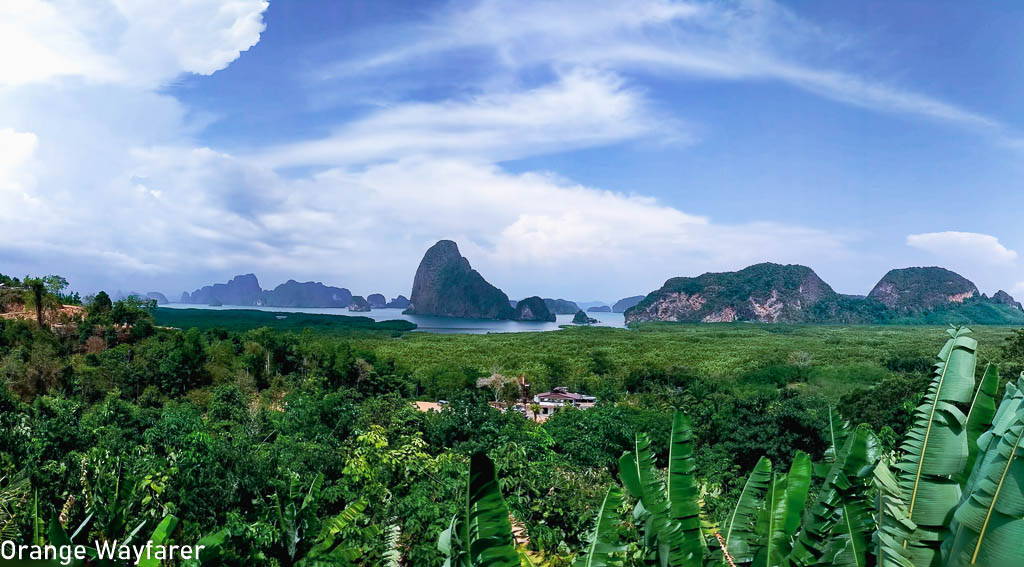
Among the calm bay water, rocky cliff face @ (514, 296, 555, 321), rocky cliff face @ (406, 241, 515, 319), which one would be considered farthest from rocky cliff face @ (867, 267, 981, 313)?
rocky cliff face @ (406, 241, 515, 319)

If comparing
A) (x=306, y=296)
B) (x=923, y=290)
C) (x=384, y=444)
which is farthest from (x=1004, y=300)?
(x=306, y=296)

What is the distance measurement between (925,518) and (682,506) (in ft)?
2.95

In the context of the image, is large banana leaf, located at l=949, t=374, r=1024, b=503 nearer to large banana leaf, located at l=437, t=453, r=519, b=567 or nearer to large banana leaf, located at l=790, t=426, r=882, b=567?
large banana leaf, located at l=790, t=426, r=882, b=567

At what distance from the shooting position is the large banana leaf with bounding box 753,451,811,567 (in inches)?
85.4

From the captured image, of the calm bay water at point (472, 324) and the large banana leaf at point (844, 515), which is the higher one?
the large banana leaf at point (844, 515)

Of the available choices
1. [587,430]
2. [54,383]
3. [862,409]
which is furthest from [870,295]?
[54,383]

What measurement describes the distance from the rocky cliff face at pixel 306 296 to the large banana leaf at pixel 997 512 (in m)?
175

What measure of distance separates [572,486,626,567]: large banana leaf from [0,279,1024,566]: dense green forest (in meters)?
0.01

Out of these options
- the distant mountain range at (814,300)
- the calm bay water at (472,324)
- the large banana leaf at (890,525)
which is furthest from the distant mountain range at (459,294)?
the large banana leaf at (890,525)

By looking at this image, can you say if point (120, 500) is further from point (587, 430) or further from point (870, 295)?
point (870, 295)

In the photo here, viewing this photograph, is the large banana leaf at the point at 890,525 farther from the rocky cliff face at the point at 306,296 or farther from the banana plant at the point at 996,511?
the rocky cliff face at the point at 306,296

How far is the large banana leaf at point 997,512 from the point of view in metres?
1.79

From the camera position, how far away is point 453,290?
407 feet

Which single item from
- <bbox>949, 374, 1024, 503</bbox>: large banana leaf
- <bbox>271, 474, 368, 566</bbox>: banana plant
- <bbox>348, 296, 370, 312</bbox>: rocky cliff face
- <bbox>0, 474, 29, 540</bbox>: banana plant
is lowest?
<bbox>271, 474, 368, 566</bbox>: banana plant
